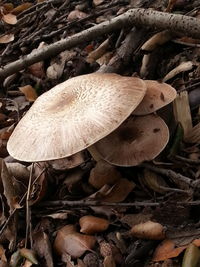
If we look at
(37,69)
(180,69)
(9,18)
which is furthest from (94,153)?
(9,18)

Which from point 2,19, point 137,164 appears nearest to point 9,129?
point 137,164

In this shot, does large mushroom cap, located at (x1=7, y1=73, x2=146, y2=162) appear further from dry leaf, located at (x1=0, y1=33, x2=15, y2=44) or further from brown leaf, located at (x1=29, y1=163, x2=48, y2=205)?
dry leaf, located at (x1=0, y1=33, x2=15, y2=44)

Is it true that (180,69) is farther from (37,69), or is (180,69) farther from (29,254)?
(29,254)

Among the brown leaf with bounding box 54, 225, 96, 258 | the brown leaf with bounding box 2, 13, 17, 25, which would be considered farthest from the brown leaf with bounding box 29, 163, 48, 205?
the brown leaf with bounding box 2, 13, 17, 25

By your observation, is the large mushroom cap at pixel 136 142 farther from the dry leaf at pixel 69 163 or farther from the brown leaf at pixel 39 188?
the brown leaf at pixel 39 188

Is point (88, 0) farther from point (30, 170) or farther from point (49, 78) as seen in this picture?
point (30, 170)

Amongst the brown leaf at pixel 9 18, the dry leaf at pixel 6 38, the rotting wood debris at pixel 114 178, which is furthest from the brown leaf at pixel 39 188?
the brown leaf at pixel 9 18
